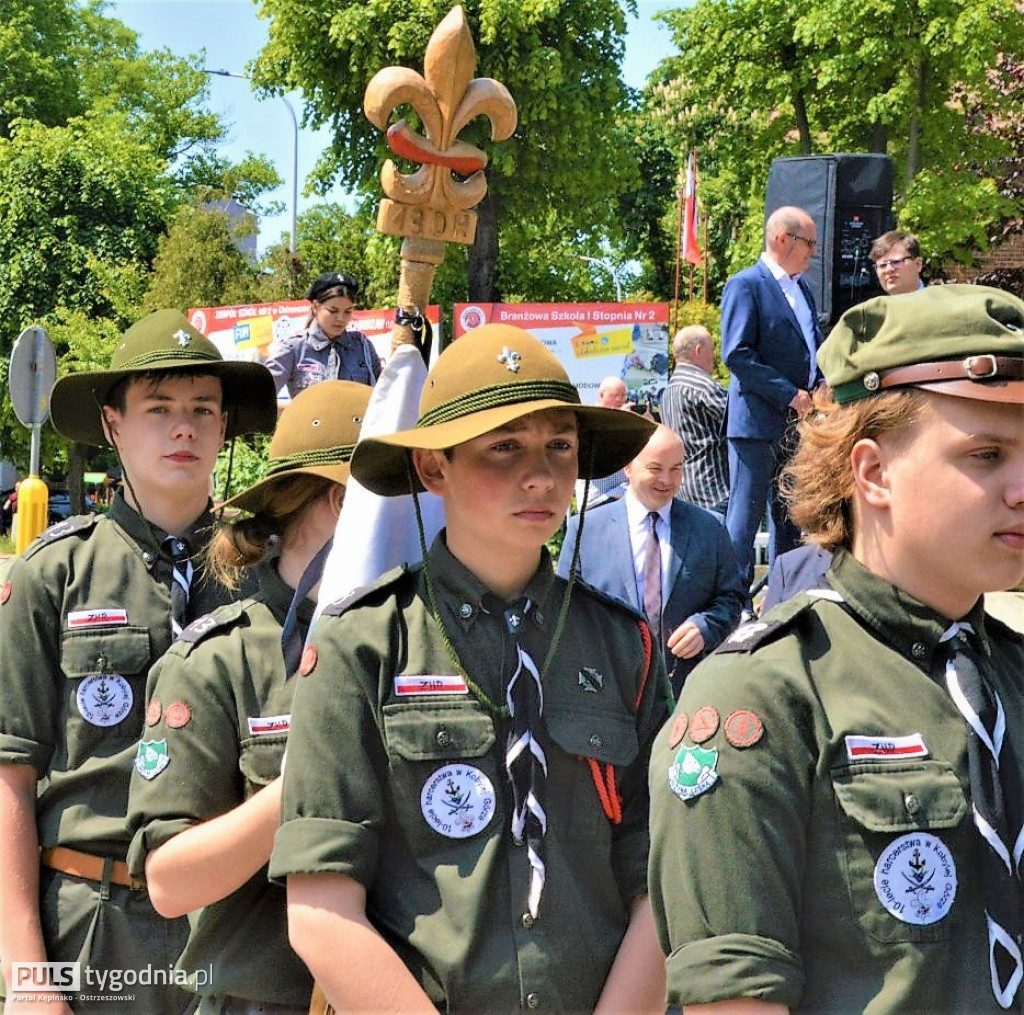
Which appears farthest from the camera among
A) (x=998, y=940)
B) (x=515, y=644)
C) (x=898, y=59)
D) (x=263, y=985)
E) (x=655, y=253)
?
(x=655, y=253)

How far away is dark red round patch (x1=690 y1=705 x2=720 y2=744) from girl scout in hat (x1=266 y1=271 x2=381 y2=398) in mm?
6371

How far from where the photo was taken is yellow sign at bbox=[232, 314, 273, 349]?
961 inches

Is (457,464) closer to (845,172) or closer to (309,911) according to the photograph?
(309,911)

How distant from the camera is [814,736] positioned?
204 cm

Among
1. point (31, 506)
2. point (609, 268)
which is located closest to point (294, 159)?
point (609, 268)

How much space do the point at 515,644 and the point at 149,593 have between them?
4.52ft

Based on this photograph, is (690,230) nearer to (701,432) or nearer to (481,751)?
(701,432)

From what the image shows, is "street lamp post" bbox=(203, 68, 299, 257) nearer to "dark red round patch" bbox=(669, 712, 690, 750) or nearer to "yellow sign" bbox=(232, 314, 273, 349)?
"yellow sign" bbox=(232, 314, 273, 349)

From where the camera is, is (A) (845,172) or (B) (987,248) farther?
(B) (987,248)

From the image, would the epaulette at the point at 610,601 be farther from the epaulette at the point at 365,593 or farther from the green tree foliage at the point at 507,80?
the green tree foliage at the point at 507,80

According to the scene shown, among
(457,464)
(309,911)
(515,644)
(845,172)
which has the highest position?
(845,172)

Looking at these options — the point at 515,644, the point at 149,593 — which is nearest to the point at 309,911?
the point at 515,644

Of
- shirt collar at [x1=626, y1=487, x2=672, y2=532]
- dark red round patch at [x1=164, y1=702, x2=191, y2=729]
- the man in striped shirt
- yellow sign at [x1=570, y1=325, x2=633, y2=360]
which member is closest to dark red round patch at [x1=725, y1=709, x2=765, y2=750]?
dark red round patch at [x1=164, y1=702, x2=191, y2=729]

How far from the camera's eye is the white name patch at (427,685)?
2492 millimetres
